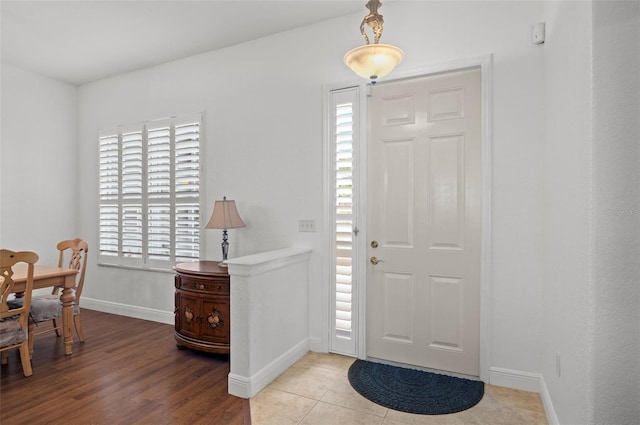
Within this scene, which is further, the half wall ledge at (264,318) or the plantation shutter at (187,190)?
the plantation shutter at (187,190)

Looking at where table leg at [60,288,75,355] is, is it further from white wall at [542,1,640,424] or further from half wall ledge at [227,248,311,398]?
white wall at [542,1,640,424]

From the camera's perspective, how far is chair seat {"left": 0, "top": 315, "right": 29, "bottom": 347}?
8.85 feet

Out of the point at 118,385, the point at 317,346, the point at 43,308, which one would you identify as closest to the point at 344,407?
the point at 317,346

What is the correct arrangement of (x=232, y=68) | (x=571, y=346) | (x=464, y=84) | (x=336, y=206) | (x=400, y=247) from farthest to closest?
(x=232, y=68) → (x=336, y=206) → (x=400, y=247) → (x=464, y=84) → (x=571, y=346)

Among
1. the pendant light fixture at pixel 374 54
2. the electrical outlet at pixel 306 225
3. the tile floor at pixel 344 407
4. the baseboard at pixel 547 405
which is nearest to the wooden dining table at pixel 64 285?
the tile floor at pixel 344 407

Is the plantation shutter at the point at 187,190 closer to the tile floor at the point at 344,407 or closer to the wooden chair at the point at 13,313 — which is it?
the wooden chair at the point at 13,313

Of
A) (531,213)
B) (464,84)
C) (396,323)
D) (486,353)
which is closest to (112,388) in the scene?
(396,323)

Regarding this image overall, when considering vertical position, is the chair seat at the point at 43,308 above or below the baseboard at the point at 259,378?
above

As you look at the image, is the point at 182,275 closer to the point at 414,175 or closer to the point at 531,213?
the point at 414,175

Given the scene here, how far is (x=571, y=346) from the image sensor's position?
1762 millimetres

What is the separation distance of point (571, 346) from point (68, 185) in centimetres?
565

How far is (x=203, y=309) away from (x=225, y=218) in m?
0.83

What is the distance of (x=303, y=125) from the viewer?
3406 mm

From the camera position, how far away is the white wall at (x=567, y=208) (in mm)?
1553
